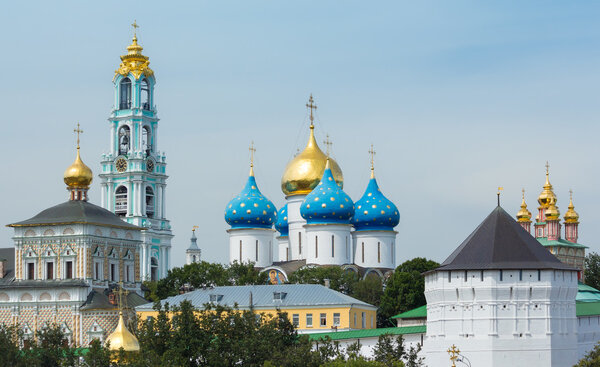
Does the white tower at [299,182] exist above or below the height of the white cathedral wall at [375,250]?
above

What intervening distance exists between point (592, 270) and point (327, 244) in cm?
2031

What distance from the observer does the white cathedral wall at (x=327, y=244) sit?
64812 millimetres

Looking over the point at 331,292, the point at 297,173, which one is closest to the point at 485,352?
the point at 331,292

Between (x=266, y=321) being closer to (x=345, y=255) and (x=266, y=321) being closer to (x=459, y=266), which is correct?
(x=459, y=266)

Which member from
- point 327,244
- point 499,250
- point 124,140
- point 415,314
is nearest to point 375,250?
point 327,244

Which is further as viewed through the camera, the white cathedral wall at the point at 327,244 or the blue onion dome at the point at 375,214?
the blue onion dome at the point at 375,214

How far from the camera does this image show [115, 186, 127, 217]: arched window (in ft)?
260

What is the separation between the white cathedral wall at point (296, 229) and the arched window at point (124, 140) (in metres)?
13.8

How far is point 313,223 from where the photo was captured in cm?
6506

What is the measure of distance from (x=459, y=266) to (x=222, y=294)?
12.4 m

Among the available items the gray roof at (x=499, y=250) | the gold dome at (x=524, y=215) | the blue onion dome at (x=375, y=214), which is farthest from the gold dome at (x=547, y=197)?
the gray roof at (x=499, y=250)

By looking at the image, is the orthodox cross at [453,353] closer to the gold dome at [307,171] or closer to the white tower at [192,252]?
the gold dome at [307,171]

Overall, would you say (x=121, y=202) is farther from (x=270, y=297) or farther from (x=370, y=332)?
(x=370, y=332)

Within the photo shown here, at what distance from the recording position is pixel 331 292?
54.5 m
